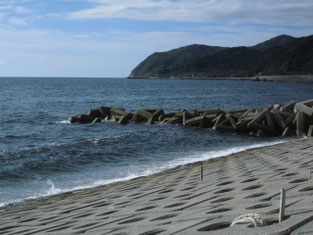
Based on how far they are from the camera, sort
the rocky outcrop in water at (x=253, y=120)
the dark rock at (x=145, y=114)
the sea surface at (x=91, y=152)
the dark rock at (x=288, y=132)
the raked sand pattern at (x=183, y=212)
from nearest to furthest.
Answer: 1. the raked sand pattern at (x=183, y=212)
2. the sea surface at (x=91, y=152)
3. the dark rock at (x=288, y=132)
4. the rocky outcrop in water at (x=253, y=120)
5. the dark rock at (x=145, y=114)

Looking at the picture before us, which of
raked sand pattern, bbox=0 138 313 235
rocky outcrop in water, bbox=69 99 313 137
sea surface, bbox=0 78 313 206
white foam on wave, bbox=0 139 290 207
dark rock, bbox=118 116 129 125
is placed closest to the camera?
Answer: raked sand pattern, bbox=0 138 313 235

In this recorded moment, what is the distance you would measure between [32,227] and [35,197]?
494 centimetres

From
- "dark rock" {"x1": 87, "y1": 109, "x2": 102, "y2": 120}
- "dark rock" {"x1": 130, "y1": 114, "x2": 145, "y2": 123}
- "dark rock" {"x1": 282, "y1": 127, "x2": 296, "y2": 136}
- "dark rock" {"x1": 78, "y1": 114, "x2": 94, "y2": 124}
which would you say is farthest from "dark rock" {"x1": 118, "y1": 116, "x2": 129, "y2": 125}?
"dark rock" {"x1": 282, "y1": 127, "x2": 296, "y2": 136}

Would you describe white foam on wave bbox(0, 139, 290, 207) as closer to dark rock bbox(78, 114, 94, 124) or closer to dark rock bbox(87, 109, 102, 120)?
dark rock bbox(78, 114, 94, 124)

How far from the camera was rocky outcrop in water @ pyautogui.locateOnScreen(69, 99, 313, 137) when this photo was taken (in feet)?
77.0

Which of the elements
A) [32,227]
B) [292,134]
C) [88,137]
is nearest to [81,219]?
[32,227]

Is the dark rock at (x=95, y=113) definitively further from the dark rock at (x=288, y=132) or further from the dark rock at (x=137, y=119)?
the dark rock at (x=288, y=132)

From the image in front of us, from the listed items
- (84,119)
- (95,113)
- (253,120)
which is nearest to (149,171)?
(253,120)

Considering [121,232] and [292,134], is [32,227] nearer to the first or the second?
[121,232]

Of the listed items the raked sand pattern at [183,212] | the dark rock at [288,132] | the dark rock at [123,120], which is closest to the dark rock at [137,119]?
the dark rock at [123,120]

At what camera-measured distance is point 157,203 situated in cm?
718

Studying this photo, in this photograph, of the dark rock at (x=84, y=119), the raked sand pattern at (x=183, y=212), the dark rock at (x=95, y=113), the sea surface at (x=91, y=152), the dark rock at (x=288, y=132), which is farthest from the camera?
the dark rock at (x=95, y=113)

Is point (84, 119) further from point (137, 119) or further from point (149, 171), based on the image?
point (149, 171)

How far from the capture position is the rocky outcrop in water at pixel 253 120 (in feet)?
77.0
